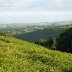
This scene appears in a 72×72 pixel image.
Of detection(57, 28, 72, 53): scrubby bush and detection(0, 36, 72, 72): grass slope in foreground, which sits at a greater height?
detection(0, 36, 72, 72): grass slope in foreground

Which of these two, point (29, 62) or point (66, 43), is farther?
point (66, 43)

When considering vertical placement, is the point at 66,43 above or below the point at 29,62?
below

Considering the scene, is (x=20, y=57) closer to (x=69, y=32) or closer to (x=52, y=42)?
(x=69, y=32)

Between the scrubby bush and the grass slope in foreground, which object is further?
the scrubby bush

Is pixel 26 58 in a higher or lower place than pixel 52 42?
higher

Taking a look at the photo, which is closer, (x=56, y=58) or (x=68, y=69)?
(x=68, y=69)

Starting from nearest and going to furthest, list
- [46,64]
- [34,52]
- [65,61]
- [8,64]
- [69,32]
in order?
[8,64]
[46,64]
[65,61]
[34,52]
[69,32]

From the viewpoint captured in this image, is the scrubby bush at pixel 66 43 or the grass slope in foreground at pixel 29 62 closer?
the grass slope in foreground at pixel 29 62

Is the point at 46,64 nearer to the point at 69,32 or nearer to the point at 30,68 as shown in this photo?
the point at 30,68

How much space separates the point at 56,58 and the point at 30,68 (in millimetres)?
6811

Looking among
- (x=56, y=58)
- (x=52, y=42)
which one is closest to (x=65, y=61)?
(x=56, y=58)

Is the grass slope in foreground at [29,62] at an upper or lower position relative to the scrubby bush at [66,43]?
upper

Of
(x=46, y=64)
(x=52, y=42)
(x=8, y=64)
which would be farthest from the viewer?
(x=52, y=42)

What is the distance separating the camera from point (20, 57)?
114 ft
